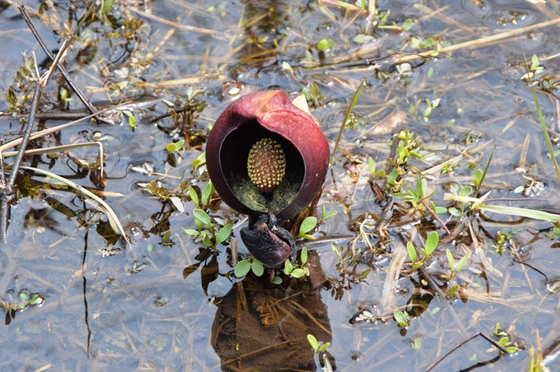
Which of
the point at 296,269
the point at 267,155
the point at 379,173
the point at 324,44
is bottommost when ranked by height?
the point at 296,269

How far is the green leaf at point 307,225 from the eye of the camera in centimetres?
324

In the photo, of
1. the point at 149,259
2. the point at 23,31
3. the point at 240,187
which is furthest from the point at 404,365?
the point at 23,31

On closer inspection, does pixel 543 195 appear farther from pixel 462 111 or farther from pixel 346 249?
pixel 346 249

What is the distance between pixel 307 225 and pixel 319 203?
50cm

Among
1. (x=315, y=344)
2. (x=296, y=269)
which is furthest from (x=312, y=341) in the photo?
(x=296, y=269)

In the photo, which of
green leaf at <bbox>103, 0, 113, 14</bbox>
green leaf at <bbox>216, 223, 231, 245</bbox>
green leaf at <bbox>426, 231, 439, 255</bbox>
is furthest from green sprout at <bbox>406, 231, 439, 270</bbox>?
green leaf at <bbox>103, 0, 113, 14</bbox>

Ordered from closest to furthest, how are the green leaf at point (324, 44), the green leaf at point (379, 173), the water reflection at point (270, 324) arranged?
the water reflection at point (270, 324) → the green leaf at point (379, 173) → the green leaf at point (324, 44)

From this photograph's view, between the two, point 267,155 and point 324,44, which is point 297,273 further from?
point 324,44

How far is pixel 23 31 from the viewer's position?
4.80 m

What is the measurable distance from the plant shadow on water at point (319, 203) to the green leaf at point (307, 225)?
0.06m

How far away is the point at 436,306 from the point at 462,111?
65.2 inches

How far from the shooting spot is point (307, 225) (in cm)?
326

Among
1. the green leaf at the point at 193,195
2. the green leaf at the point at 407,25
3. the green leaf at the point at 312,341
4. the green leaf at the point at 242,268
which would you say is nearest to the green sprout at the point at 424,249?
the green leaf at the point at 312,341

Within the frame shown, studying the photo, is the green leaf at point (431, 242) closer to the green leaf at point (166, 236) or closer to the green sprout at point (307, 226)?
the green sprout at point (307, 226)
